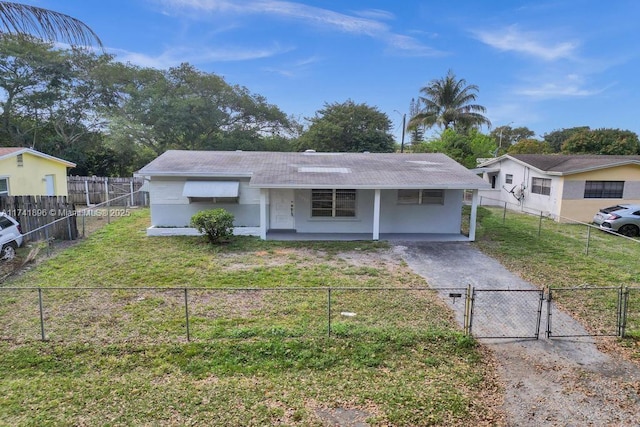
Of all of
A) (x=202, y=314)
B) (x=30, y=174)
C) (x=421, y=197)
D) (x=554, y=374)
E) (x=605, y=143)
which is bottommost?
(x=554, y=374)

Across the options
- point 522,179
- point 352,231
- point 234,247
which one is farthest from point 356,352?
point 522,179

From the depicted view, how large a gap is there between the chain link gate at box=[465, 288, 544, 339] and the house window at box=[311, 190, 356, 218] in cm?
737

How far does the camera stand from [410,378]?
5328 mm

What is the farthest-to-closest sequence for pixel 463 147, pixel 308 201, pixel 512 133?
pixel 512 133
pixel 463 147
pixel 308 201

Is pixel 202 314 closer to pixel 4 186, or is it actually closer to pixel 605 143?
pixel 4 186

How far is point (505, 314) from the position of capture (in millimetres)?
7539

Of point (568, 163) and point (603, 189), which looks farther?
point (568, 163)

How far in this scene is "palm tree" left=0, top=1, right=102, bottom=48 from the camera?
18.8 ft

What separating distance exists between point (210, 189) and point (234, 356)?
31.4ft

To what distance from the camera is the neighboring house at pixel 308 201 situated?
14.6m

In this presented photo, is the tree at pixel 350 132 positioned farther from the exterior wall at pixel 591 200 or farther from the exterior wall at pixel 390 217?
the exterior wall at pixel 390 217

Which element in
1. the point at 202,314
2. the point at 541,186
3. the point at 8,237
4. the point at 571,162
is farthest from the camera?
the point at 541,186

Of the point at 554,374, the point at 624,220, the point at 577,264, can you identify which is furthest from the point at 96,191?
the point at 624,220

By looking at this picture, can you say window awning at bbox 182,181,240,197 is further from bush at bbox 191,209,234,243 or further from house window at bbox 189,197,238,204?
bush at bbox 191,209,234,243
